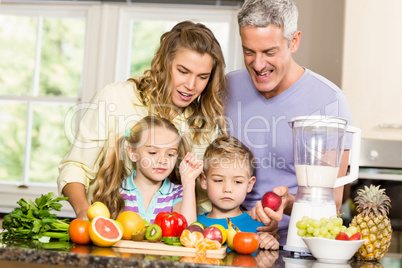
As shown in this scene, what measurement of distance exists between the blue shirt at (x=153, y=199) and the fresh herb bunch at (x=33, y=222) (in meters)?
0.35

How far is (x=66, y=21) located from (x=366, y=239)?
2845 millimetres

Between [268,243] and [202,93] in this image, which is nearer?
[268,243]

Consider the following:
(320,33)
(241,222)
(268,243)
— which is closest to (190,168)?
(241,222)

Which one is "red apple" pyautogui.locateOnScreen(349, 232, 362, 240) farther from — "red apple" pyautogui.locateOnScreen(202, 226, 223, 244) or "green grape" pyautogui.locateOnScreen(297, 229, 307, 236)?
"red apple" pyautogui.locateOnScreen(202, 226, 223, 244)

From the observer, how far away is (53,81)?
140 inches

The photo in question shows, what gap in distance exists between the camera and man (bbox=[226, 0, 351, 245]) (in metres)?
1.70

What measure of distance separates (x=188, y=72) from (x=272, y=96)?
1.20 ft

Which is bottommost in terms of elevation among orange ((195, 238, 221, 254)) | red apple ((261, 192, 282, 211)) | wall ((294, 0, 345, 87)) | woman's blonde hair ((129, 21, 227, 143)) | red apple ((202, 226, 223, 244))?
orange ((195, 238, 221, 254))

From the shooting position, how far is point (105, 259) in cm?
111

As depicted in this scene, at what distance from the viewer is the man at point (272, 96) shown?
1699mm

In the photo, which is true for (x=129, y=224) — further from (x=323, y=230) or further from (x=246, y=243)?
(x=323, y=230)

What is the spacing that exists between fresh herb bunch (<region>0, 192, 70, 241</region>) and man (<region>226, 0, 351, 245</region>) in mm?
760

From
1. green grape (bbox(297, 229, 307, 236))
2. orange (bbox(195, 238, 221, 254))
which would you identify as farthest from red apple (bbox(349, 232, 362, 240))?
orange (bbox(195, 238, 221, 254))

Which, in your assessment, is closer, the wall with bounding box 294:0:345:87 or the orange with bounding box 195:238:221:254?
the orange with bounding box 195:238:221:254
